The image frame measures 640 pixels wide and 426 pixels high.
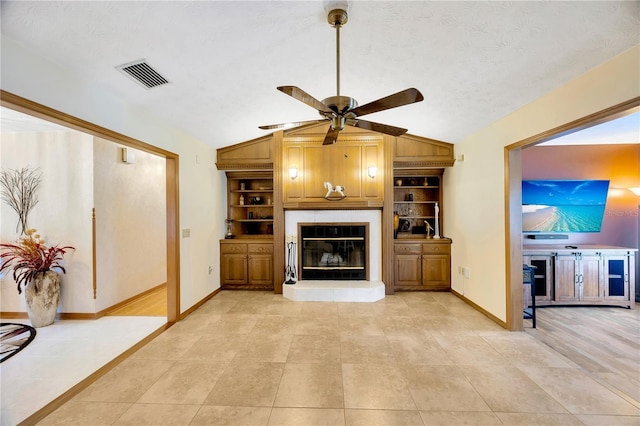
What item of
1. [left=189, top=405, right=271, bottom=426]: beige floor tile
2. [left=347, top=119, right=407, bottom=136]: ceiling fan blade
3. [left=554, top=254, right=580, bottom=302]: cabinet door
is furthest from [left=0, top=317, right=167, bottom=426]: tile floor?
[left=554, top=254, right=580, bottom=302]: cabinet door

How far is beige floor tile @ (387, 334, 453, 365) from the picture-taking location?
2.53 meters

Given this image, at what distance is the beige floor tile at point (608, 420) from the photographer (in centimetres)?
177

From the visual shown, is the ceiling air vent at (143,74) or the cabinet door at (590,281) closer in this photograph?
the ceiling air vent at (143,74)

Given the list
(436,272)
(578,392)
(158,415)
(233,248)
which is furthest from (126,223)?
(578,392)

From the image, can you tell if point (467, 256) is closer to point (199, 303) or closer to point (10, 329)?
point (199, 303)

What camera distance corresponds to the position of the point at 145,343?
9.52ft

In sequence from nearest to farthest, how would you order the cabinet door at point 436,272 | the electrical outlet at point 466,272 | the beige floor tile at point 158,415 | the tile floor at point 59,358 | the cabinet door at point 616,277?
1. the beige floor tile at point 158,415
2. the tile floor at point 59,358
3. the cabinet door at point 616,277
4. the electrical outlet at point 466,272
5. the cabinet door at point 436,272

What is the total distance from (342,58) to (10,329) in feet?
16.9

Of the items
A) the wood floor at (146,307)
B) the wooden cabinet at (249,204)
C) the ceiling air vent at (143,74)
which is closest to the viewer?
the ceiling air vent at (143,74)

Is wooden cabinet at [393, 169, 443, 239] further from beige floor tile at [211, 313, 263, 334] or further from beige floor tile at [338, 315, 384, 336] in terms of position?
beige floor tile at [211, 313, 263, 334]

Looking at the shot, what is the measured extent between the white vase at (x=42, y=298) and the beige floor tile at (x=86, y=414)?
6.71 ft

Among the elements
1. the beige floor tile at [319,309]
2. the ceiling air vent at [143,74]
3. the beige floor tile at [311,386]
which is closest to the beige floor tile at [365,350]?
the beige floor tile at [311,386]

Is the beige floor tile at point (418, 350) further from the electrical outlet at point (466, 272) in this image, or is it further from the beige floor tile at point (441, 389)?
the electrical outlet at point (466, 272)

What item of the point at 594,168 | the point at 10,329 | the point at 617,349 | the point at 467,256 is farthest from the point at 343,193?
the point at 10,329
